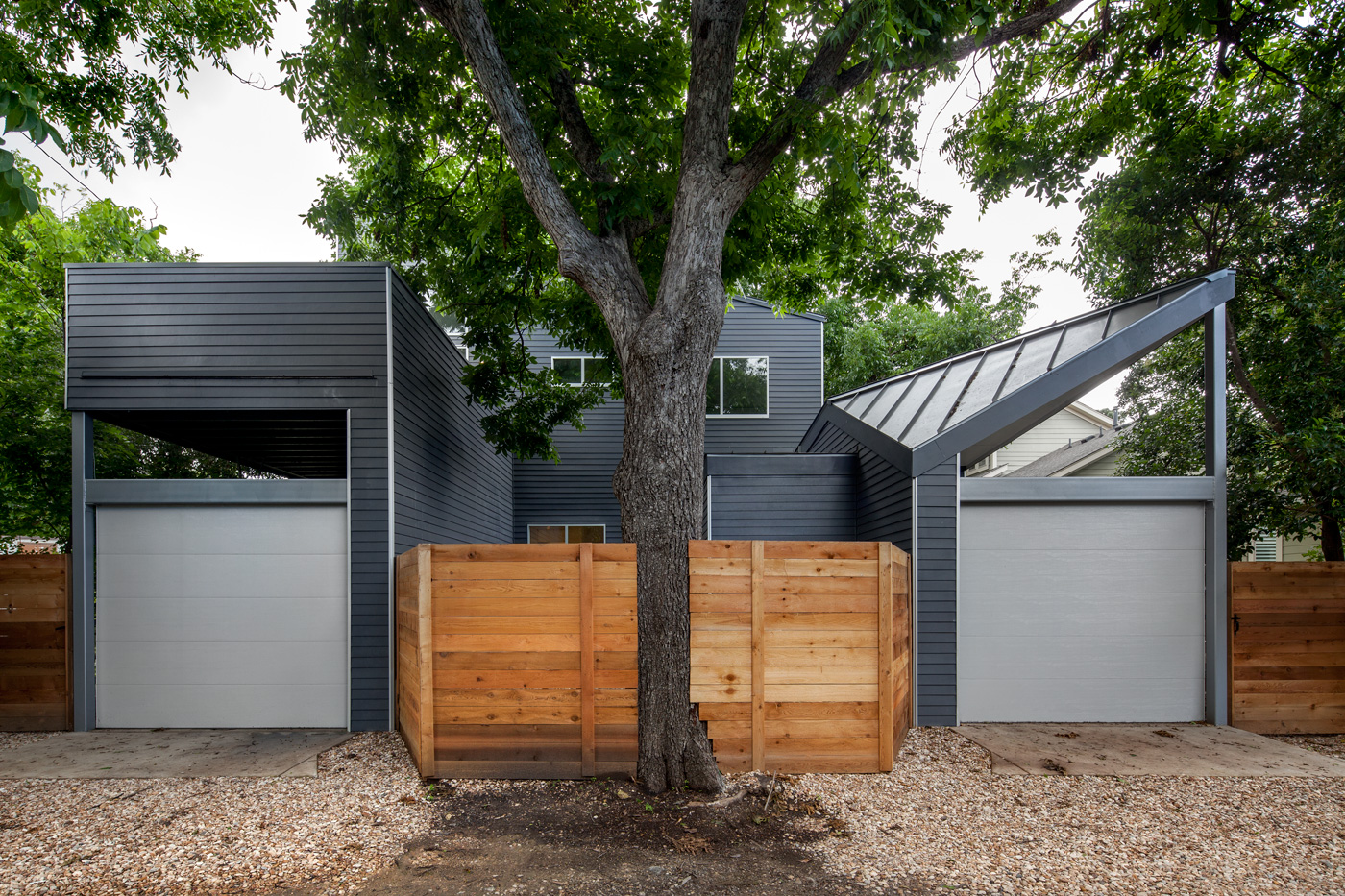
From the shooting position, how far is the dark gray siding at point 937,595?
6.45m

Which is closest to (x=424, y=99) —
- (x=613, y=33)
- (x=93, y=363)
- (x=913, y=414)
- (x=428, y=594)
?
(x=613, y=33)

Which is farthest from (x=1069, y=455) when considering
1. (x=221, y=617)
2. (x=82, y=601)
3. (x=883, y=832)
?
(x=82, y=601)

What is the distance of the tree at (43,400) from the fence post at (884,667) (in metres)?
9.94

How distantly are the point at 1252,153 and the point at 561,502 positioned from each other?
10.9 metres

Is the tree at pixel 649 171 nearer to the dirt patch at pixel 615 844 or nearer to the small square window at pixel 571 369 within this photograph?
the dirt patch at pixel 615 844

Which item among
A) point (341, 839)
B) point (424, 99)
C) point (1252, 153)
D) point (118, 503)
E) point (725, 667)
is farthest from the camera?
point (1252, 153)

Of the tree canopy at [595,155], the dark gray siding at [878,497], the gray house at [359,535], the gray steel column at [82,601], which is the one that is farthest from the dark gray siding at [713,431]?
the gray steel column at [82,601]

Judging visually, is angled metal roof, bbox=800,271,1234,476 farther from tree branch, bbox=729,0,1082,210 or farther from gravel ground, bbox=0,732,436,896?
gravel ground, bbox=0,732,436,896

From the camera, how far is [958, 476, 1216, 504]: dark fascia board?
670cm

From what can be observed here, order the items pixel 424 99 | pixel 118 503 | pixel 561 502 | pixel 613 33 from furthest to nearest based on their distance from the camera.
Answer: pixel 561 502 < pixel 424 99 < pixel 613 33 < pixel 118 503

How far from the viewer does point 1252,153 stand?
8.41 metres

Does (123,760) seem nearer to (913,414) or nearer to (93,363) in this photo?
(93,363)

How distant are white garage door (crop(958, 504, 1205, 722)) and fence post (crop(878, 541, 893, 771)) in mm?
1943

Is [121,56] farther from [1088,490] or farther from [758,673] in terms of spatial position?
[1088,490]
